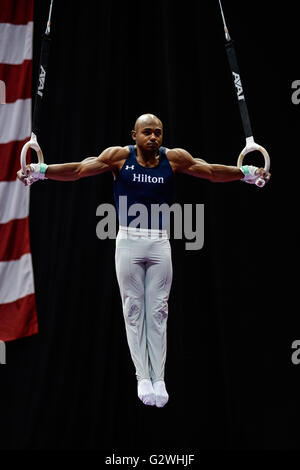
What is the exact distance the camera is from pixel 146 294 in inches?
153

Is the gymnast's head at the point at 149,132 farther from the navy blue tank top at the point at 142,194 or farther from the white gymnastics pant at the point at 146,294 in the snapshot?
the white gymnastics pant at the point at 146,294

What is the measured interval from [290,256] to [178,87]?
1835 mm

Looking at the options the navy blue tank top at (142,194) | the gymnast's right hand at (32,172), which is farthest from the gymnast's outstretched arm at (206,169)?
the gymnast's right hand at (32,172)

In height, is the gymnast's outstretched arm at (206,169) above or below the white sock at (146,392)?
above

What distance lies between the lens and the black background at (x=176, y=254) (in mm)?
5289

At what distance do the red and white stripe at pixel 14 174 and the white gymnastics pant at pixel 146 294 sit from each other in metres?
1.94

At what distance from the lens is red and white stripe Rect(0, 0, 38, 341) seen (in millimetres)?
5551

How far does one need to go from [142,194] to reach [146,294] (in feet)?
2.10

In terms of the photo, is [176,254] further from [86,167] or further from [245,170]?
[86,167]

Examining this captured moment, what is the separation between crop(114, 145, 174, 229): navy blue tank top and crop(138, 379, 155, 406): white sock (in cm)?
97

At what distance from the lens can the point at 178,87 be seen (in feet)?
17.8

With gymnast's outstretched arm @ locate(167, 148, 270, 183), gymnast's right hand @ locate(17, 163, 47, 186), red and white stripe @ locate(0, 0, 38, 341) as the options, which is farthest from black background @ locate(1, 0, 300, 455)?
gymnast's right hand @ locate(17, 163, 47, 186)

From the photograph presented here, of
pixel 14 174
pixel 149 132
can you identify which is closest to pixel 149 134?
pixel 149 132

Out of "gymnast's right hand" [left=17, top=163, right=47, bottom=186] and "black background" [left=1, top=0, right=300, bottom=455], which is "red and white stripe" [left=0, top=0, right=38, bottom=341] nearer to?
"black background" [left=1, top=0, right=300, bottom=455]
